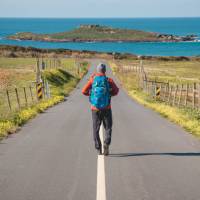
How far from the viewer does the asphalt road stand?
7113mm

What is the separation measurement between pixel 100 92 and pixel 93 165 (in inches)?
61.5

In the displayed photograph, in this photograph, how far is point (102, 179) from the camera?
7.87 meters

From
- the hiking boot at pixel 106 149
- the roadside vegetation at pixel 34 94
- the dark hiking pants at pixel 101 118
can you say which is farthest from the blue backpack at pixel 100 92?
the roadside vegetation at pixel 34 94

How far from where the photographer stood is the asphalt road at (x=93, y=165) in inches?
280

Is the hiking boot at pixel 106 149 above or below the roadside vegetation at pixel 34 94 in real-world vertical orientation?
above

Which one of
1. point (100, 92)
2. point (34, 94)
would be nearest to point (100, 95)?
point (100, 92)

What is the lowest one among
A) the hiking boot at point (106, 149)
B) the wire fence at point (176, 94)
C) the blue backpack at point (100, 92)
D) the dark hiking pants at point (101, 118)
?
the wire fence at point (176, 94)

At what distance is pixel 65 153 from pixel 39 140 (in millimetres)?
2081

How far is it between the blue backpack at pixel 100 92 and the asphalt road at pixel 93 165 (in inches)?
42.1

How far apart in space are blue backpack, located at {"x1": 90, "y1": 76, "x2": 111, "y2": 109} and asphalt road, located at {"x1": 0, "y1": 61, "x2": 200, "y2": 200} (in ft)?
3.50

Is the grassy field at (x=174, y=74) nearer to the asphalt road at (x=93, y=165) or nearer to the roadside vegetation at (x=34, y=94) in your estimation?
the roadside vegetation at (x=34, y=94)

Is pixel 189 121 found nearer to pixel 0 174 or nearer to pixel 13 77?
pixel 0 174

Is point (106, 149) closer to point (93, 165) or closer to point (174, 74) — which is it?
point (93, 165)

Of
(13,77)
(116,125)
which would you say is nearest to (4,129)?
(116,125)
